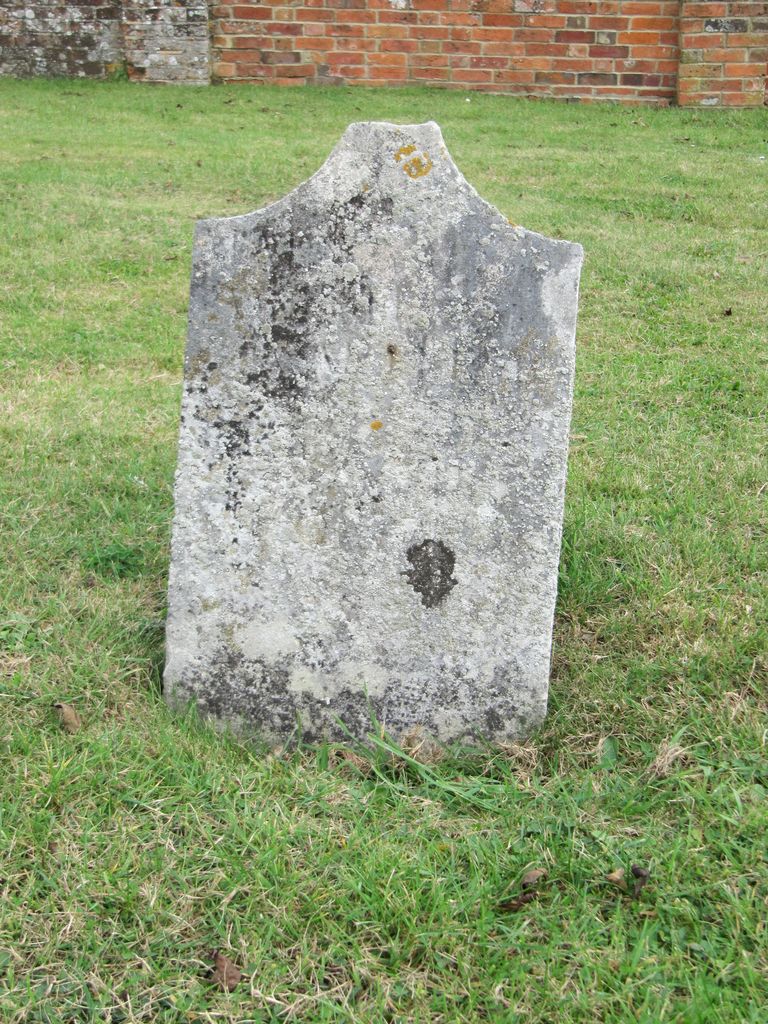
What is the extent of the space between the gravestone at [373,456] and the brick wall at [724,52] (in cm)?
918

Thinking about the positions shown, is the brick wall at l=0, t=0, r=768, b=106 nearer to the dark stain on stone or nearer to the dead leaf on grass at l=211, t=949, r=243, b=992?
the dark stain on stone

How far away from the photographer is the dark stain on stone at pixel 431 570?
2416mm

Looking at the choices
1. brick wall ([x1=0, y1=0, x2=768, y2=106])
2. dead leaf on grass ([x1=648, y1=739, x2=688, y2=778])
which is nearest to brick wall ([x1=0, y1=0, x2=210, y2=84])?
brick wall ([x1=0, y1=0, x2=768, y2=106])

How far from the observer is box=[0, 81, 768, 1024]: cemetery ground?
70.5 inches

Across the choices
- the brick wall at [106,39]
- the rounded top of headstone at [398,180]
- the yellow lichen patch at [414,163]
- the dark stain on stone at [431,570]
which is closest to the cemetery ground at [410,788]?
the dark stain on stone at [431,570]

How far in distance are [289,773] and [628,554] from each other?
133 cm

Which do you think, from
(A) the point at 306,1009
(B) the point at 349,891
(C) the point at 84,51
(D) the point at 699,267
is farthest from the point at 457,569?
(C) the point at 84,51

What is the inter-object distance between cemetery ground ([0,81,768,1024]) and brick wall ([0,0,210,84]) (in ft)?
23.3

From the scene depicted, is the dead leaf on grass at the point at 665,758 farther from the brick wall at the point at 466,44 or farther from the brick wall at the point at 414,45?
the brick wall at the point at 466,44

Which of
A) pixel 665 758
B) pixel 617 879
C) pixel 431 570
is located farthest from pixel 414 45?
pixel 617 879

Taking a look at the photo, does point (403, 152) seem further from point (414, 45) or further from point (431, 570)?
point (414, 45)

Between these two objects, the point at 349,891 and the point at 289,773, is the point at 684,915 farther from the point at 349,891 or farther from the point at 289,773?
the point at 289,773

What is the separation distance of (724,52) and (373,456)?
950 cm

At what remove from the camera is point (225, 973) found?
179 cm
